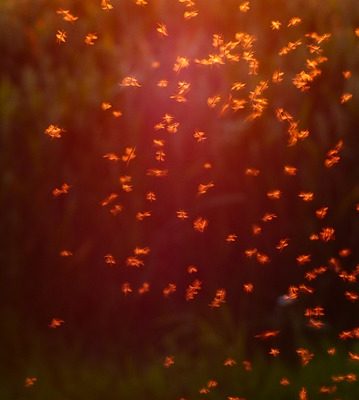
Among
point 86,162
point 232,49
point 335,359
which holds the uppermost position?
point 232,49

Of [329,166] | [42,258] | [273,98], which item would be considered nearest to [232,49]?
[273,98]

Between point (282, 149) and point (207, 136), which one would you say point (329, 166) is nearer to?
point (282, 149)

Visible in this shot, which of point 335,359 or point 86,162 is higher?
point 86,162

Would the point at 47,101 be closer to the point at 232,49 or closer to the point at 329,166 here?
the point at 232,49

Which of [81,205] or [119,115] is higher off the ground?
[119,115]

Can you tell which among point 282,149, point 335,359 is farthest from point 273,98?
point 335,359

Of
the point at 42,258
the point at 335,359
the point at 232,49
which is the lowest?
the point at 335,359
